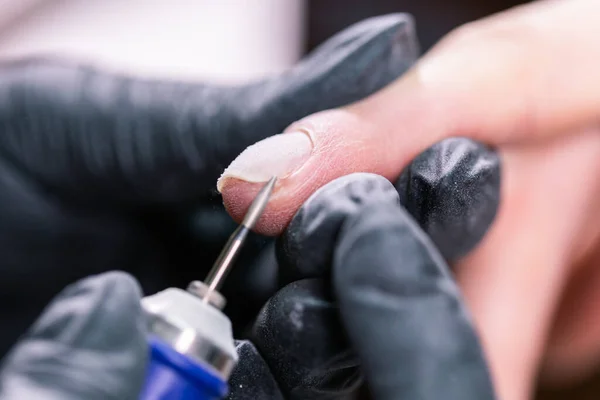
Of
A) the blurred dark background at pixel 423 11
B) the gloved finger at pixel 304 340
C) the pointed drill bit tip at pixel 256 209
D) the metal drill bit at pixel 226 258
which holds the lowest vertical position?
Result: the gloved finger at pixel 304 340

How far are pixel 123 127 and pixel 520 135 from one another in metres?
0.40

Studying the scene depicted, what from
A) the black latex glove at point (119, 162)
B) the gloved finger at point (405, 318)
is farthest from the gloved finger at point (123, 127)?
the gloved finger at point (405, 318)

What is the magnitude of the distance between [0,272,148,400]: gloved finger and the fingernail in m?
0.12

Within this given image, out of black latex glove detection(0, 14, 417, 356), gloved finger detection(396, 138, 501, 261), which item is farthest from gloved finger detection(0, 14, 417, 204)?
gloved finger detection(396, 138, 501, 261)

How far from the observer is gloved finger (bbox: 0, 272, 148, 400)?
0.26 metres

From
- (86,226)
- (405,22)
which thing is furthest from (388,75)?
(86,226)

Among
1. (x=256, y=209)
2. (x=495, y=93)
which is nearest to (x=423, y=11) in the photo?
(x=495, y=93)

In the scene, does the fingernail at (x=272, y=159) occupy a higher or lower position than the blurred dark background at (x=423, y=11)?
lower

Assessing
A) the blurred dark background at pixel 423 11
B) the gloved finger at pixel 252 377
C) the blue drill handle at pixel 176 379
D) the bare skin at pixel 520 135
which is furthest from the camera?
the blurred dark background at pixel 423 11

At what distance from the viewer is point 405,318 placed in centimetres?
27

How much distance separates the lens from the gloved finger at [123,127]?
21.2 inches

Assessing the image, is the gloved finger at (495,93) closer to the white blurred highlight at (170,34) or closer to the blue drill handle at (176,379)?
the blue drill handle at (176,379)

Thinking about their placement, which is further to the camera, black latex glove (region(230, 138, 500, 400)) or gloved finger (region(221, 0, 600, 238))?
gloved finger (region(221, 0, 600, 238))

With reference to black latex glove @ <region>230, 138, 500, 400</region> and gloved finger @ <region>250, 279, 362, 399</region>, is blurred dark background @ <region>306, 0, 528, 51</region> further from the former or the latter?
gloved finger @ <region>250, 279, 362, 399</region>
